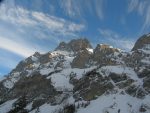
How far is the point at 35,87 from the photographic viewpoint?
404 ft

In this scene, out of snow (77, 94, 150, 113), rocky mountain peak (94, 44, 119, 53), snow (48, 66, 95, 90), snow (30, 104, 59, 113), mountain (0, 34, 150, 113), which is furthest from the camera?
rocky mountain peak (94, 44, 119, 53)

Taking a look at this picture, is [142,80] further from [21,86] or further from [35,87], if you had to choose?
[21,86]

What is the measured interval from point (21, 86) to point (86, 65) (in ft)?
156

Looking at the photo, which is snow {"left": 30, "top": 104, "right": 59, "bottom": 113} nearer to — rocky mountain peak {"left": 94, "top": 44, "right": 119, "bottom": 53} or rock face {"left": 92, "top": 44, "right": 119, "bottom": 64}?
rock face {"left": 92, "top": 44, "right": 119, "bottom": 64}

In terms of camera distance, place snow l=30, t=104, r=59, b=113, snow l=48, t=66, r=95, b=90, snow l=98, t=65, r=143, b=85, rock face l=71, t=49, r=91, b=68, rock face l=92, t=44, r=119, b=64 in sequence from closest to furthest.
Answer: snow l=30, t=104, r=59, b=113, snow l=98, t=65, r=143, b=85, snow l=48, t=66, r=95, b=90, rock face l=71, t=49, r=91, b=68, rock face l=92, t=44, r=119, b=64

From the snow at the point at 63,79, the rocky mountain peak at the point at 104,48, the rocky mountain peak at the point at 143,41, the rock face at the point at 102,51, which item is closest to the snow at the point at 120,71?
the snow at the point at 63,79

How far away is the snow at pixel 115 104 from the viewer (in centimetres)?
7731

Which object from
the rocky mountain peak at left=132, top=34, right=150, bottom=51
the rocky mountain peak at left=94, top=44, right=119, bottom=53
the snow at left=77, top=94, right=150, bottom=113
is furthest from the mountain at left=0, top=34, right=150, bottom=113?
the rocky mountain peak at left=94, top=44, right=119, bottom=53

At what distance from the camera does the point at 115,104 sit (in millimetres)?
80562

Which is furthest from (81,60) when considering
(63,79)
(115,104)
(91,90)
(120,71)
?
(115,104)

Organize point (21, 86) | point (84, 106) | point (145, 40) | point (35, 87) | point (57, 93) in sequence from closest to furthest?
point (84, 106) < point (57, 93) < point (35, 87) < point (21, 86) < point (145, 40)

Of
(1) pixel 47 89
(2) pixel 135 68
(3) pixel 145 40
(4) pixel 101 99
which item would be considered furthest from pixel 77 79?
(3) pixel 145 40

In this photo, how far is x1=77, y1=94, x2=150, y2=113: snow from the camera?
3044 inches

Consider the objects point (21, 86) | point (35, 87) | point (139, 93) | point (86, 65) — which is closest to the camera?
point (139, 93)
